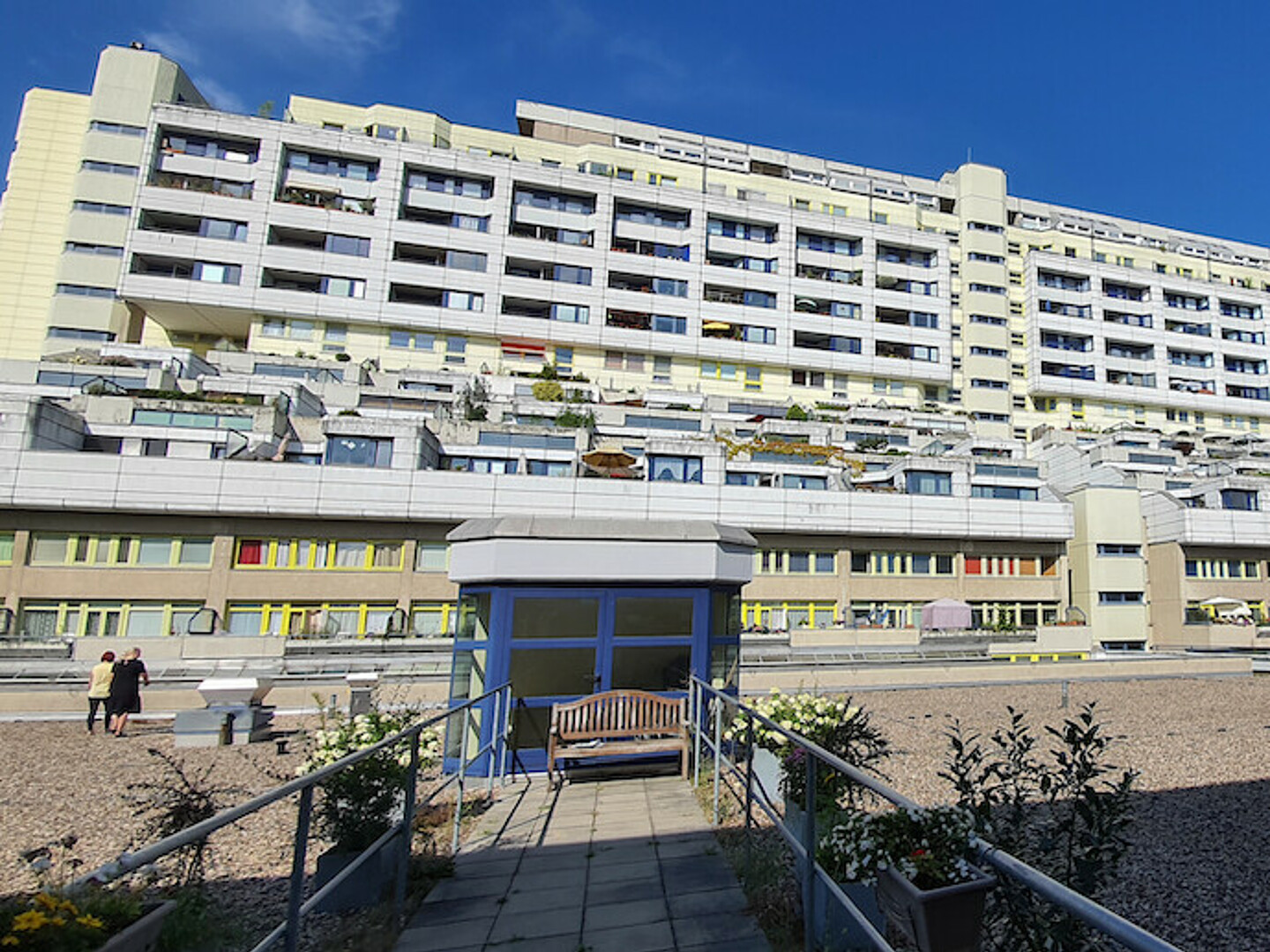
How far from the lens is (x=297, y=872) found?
3.65 meters

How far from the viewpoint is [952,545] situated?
37094mm

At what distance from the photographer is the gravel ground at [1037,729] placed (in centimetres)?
634

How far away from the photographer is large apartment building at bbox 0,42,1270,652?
2956 centimetres

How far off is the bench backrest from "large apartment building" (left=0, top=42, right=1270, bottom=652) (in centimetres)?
2273

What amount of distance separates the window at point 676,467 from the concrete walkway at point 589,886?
85.5ft

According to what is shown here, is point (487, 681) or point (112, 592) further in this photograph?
point (112, 592)

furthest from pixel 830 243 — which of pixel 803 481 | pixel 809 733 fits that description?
pixel 809 733

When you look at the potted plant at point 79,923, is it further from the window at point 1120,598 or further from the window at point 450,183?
the window at point 450,183

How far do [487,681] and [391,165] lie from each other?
5669 centimetres

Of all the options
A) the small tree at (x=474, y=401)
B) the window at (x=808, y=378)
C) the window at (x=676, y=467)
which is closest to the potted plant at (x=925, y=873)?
the window at (x=676, y=467)

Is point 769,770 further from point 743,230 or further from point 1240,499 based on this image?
point 743,230

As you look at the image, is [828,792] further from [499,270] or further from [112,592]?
[499,270]

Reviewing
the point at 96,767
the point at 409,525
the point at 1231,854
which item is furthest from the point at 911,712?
the point at 409,525

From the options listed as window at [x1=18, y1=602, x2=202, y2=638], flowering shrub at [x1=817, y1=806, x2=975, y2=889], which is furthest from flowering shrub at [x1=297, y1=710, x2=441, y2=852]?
window at [x1=18, y1=602, x2=202, y2=638]
